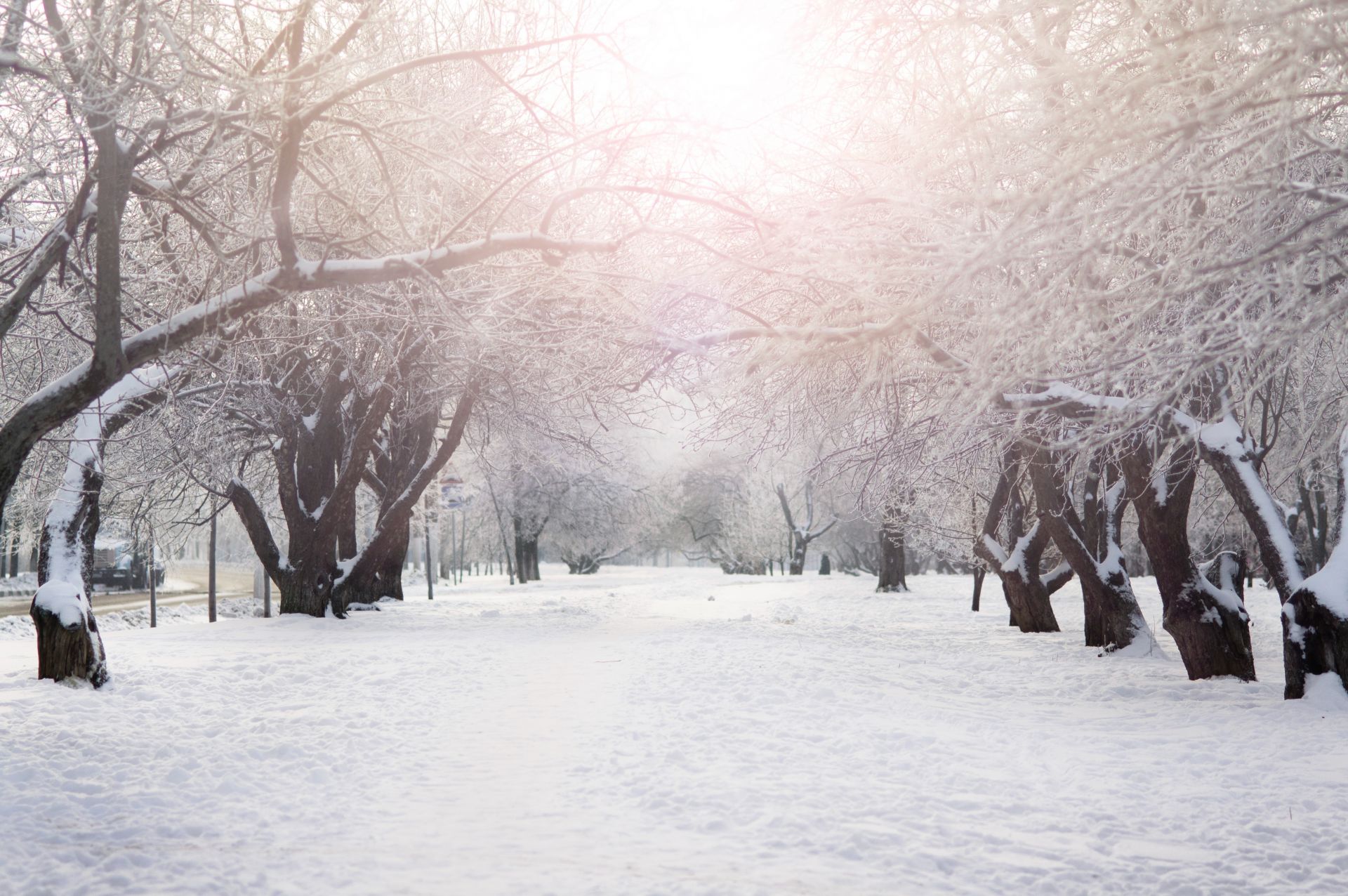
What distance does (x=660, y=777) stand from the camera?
20.6 feet

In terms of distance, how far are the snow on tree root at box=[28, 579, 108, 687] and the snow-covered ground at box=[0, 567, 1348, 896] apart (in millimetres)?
255

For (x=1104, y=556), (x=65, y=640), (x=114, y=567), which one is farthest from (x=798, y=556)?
(x=65, y=640)

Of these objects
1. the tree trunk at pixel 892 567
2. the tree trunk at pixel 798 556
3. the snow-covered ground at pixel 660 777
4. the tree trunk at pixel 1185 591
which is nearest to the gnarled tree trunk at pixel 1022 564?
the snow-covered ground at pixel 660 777

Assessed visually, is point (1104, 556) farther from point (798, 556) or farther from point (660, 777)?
point (798, 556)

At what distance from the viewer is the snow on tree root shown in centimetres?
920

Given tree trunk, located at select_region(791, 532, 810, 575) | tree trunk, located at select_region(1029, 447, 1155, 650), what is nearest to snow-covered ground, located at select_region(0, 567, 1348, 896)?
tree trunk, located at select_region(1029, 447, 1155, 650)

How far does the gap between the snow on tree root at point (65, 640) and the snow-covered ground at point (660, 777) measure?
25 centimetres

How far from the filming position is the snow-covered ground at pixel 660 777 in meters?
4.65

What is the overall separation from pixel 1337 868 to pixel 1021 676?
6.85 m

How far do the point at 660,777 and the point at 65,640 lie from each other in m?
6.24

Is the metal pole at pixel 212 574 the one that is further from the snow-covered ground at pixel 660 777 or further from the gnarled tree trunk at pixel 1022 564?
the gnarled tree trunk at pixel 1022 564

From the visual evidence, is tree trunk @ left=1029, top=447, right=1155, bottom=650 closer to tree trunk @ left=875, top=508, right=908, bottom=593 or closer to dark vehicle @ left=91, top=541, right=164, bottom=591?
tree trunk @ left=875, top=508, right=908, bottom=593

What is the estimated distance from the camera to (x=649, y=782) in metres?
6.12

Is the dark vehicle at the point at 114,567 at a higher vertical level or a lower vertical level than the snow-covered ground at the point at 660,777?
higher
